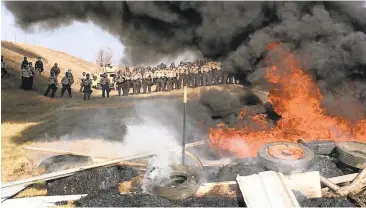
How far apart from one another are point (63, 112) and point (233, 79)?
9526 mm

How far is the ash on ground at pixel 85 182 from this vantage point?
36.2ft

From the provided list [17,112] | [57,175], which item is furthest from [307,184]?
[17,112]

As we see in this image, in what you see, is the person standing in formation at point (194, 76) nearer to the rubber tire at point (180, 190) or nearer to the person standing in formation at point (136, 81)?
the person standing in formation at point (136, 81)

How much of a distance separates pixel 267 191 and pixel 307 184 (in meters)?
1.38

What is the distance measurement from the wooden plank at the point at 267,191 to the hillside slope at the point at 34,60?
1931cm

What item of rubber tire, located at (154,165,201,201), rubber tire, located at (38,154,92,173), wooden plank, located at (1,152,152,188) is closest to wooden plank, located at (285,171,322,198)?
rubber tire, located at (154,165,201,201)

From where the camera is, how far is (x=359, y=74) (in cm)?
1556

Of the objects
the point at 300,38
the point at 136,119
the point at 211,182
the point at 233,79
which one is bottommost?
the point at 211,182

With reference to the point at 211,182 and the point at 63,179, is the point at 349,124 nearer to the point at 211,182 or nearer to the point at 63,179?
the point at 211,182

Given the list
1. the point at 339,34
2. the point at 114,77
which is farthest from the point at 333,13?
the point at 114,77

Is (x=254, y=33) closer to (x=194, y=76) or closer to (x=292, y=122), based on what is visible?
(x=292, y=122)

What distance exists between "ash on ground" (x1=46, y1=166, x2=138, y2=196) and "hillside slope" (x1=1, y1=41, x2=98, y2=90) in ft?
49.6

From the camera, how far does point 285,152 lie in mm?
11789

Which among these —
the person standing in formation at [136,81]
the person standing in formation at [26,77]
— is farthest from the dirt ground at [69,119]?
the person standing in formation at [136,81]
